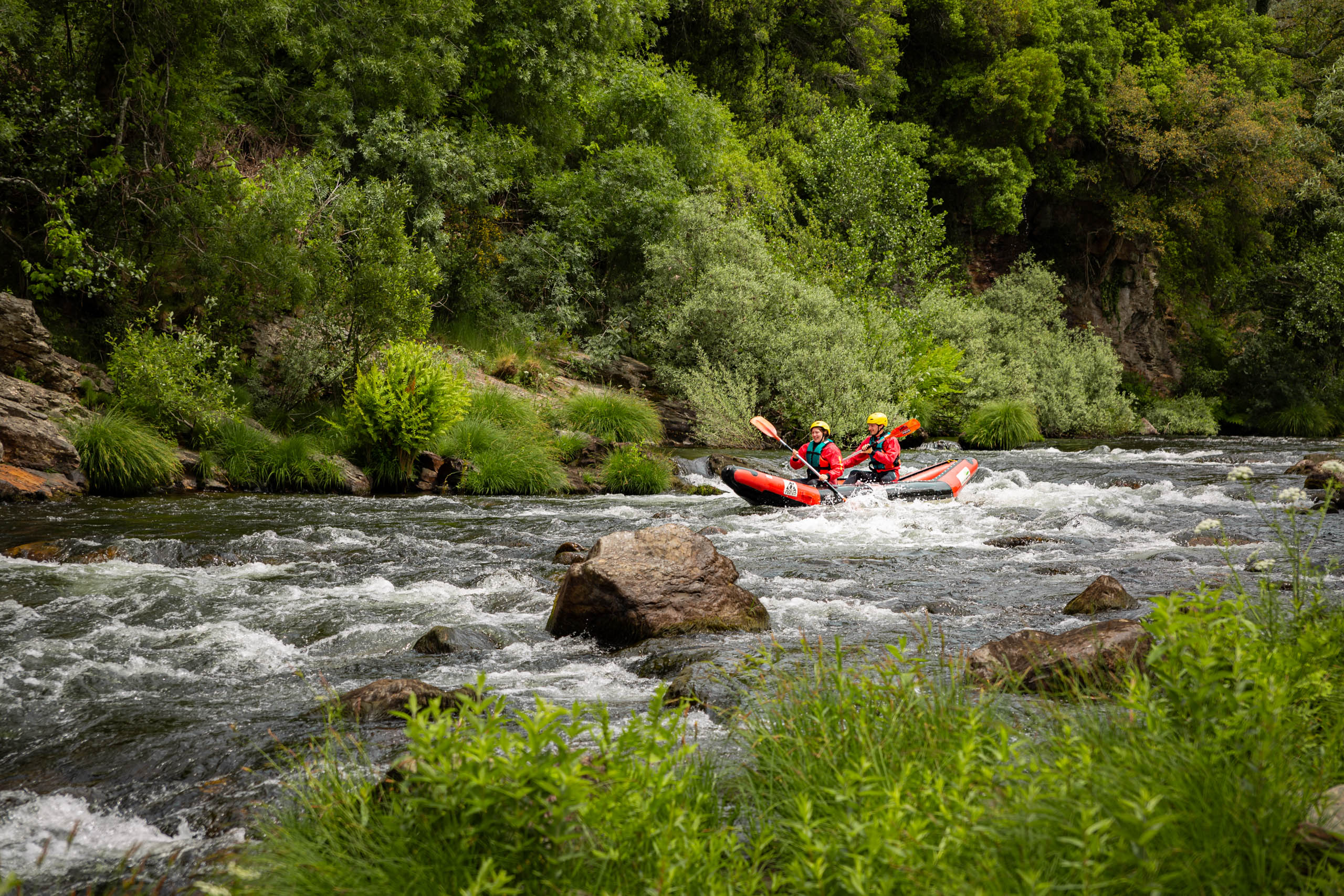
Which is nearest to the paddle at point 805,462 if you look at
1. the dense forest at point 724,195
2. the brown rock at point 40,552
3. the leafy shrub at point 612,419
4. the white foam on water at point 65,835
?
the leafy shrub at point 612,419

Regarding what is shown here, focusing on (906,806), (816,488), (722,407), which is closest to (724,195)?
(722,407)

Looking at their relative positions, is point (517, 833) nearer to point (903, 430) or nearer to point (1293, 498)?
point (1293, 498)

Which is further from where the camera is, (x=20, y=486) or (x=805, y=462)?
(x=805, y=462)

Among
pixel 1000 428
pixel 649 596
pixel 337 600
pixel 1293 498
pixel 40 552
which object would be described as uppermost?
pixel 1293 498

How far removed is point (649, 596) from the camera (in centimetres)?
539

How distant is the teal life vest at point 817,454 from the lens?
12328mm

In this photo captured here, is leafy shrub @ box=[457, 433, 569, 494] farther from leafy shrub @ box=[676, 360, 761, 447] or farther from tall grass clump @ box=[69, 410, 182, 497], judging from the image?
leafy shrub @ box=[676, 360, 761, 447]

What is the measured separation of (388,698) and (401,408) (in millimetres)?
7979

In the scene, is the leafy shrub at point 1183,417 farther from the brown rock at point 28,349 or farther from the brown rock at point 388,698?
the brown rock at point 388,698

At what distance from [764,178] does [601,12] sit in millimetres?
5687

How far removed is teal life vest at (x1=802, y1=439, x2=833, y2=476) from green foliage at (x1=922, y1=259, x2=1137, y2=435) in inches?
396

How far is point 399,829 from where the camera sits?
2109 millimetres

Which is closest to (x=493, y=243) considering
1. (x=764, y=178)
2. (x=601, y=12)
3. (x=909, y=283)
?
(x=601, y=12)

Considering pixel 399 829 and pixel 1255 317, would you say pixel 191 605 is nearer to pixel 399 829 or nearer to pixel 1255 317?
pixel 399 829
